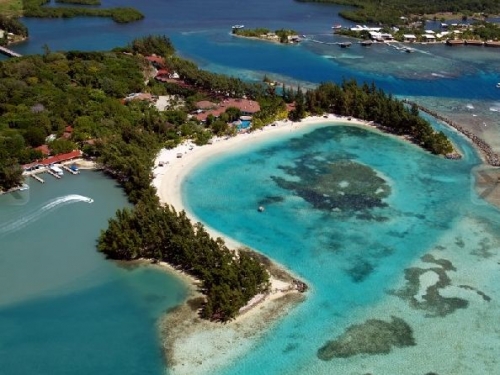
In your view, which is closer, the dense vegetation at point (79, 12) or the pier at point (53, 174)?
Answer: the pier at point (53, 174)

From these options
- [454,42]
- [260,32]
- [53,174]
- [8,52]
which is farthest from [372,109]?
[8,52]

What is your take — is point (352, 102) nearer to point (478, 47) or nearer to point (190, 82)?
point (190, 82)

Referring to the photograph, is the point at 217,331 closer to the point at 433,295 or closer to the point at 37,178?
the point at 433,295

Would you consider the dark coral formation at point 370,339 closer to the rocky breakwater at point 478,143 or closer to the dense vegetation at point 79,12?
the rocky breakwater at point 478,143

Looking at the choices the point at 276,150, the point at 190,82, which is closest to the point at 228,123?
the point at 276,150

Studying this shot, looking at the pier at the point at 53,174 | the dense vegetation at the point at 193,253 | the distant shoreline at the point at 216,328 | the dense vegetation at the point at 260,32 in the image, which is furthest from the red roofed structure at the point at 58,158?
the dense vegetation at the point at 260,32

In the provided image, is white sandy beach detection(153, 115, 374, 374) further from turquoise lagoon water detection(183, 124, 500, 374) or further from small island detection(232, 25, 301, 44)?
small island detection(232, 25, 301, 44)
